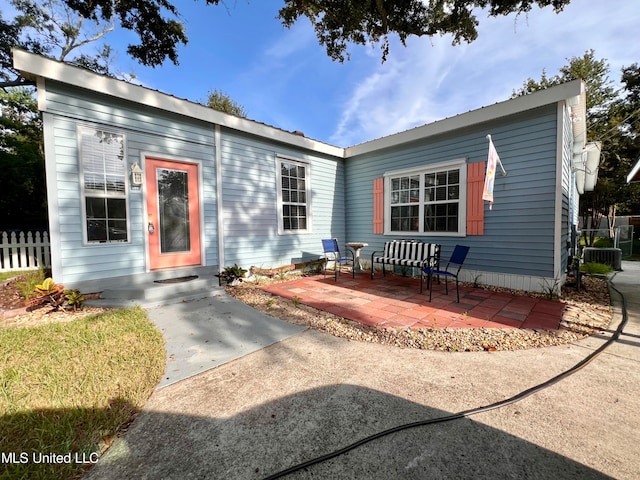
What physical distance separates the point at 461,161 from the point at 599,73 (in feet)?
59.0

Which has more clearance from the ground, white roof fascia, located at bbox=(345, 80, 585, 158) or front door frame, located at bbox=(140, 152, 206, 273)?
white roof fascia, located at bbox=(345, 80, 585, 158)

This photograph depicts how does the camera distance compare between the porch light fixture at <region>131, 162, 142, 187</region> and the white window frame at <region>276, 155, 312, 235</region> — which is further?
the white window frame at <region>276, 155, 312, 235</region>

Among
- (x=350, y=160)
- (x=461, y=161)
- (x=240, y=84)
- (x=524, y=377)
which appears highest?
(x=240, y=84)

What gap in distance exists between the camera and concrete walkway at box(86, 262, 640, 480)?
4.42ft

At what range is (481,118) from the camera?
5035 millimetres

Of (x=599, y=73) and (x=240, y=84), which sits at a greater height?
(x=599, y=73)

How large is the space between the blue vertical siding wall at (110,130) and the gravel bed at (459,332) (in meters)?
2.36

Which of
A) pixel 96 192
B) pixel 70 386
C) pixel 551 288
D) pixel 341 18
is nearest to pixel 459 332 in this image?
pixel 551 288

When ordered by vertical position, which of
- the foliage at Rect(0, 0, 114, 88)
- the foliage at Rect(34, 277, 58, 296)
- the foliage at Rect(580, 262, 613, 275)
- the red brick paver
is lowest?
the red brick paver

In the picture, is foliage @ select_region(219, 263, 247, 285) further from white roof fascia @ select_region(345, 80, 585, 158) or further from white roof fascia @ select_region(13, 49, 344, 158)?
white roof fascia @ select_region(345, 80, 585, 158)

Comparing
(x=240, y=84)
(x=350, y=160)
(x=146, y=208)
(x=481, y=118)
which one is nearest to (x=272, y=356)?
(x=146, y=208)

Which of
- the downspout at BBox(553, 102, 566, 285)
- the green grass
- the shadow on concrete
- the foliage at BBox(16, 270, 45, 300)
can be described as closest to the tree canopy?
the downspout at BBox(553, 102, 566, 285)

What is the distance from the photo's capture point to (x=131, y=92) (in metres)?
4.13

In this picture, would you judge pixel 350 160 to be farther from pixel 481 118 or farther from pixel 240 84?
pixel 240 84
